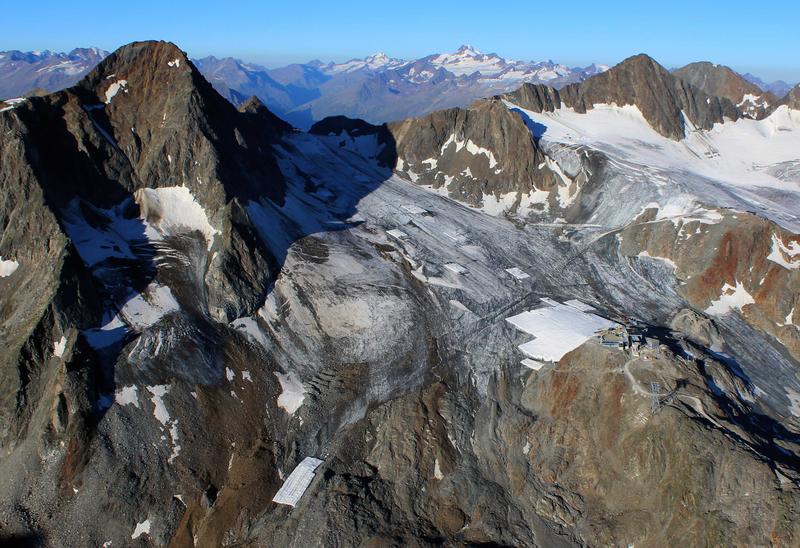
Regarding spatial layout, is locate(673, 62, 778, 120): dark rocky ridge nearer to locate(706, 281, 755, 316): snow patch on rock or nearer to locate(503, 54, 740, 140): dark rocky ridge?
locate(503, 54, 740, 140): dark rocky ridge

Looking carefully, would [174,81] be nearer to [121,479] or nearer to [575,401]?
[121,479]

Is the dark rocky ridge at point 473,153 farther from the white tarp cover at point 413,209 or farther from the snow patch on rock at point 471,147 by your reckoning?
the white tarp cover at point 413,209

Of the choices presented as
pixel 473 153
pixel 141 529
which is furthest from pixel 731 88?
pixel 141 529

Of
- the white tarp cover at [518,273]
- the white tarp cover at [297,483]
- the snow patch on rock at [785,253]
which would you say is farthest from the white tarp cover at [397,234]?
the snow patch on rock at [785,253]

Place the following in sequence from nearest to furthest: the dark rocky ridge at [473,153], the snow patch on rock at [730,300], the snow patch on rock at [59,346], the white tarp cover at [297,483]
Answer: the white tarp cover at [297,483], the snow patch on rock at [59,346], the snow patch on rock at [730,300], the dark rocky ridge at [473,153]

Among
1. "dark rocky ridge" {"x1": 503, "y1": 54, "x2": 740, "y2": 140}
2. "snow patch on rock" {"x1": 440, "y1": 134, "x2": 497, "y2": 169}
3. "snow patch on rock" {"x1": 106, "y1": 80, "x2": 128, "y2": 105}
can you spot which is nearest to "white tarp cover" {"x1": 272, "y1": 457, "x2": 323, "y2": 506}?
"snow patch on rock" {"x1": 106, "y1": 80, "x2": 128, "y2": 105}

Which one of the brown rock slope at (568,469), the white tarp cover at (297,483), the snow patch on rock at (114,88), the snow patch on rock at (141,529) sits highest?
the snow patch on rock at (114,88)
